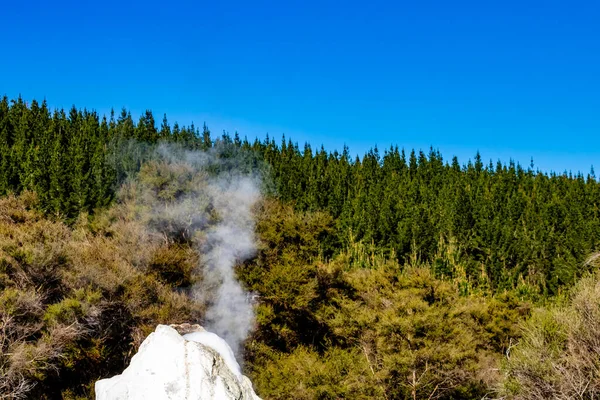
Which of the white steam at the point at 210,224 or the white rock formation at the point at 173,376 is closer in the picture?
the white rock formation at the point at 173,376

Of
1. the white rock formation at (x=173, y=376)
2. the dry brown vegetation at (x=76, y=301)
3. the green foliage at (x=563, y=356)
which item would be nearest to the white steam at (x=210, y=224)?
the dry brown vegetation at (x=76, y=301)

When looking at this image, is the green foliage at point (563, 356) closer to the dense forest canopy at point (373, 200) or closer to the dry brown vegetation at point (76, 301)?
the dry brown vegetation at point (76, 301)

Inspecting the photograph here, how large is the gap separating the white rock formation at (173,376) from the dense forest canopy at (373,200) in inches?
1469

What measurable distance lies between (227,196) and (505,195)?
2639 inches

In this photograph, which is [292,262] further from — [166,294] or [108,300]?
[108,300]

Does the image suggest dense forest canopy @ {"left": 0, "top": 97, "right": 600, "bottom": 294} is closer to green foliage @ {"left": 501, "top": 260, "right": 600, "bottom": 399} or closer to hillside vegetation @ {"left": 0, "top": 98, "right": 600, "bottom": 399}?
hillside vegetation @ {"left": 0, "top": 98, "right": 600, "bottom": 399}

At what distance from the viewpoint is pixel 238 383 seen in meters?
14.8

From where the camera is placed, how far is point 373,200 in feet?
267

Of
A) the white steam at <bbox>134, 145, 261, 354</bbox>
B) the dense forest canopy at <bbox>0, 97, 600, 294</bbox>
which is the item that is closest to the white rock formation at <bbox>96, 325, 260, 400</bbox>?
the white steam at <bbox>134, 145, 261, 354</bbox>

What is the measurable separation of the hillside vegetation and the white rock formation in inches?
500

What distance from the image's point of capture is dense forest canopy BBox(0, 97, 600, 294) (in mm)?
55156

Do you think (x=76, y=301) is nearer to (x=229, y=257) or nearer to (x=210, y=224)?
(x=229, y=257)

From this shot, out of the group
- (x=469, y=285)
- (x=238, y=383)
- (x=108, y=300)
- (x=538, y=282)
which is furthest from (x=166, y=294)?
(x=538, y=282)

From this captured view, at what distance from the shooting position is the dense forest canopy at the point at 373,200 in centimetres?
5516
